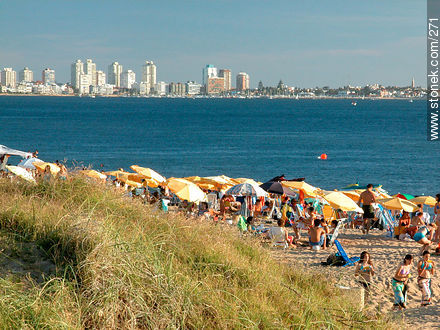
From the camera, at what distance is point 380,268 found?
11047 millimetres

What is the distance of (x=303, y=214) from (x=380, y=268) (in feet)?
16.1

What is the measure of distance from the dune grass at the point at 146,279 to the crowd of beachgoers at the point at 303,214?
1230mm

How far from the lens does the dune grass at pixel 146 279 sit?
197 inches

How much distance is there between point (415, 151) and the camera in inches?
2090

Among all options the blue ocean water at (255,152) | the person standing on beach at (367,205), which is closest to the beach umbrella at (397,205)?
the person standing on beach at (367,205)

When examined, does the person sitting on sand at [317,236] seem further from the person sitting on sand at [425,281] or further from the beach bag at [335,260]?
the person sitting on sand at [425,281]

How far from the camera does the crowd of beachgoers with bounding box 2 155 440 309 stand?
900 centimetres

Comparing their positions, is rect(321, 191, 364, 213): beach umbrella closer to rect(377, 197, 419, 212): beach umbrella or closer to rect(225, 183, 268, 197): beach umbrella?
rect(377, 197, 419, 212): beach umbrella

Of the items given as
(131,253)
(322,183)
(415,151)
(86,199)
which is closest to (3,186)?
(86,199)

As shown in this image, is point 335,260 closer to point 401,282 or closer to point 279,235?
point 279,235

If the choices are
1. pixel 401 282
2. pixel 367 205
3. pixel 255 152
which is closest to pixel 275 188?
pixel 367 205

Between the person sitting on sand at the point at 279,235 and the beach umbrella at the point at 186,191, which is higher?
the beach umbrella at the point at 186,191

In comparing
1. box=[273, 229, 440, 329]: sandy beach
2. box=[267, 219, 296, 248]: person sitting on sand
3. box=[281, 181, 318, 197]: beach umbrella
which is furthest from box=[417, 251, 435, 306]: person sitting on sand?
Result: box=[281, 181, 318, 197]: beach umbrella

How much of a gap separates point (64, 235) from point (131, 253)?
84cm
